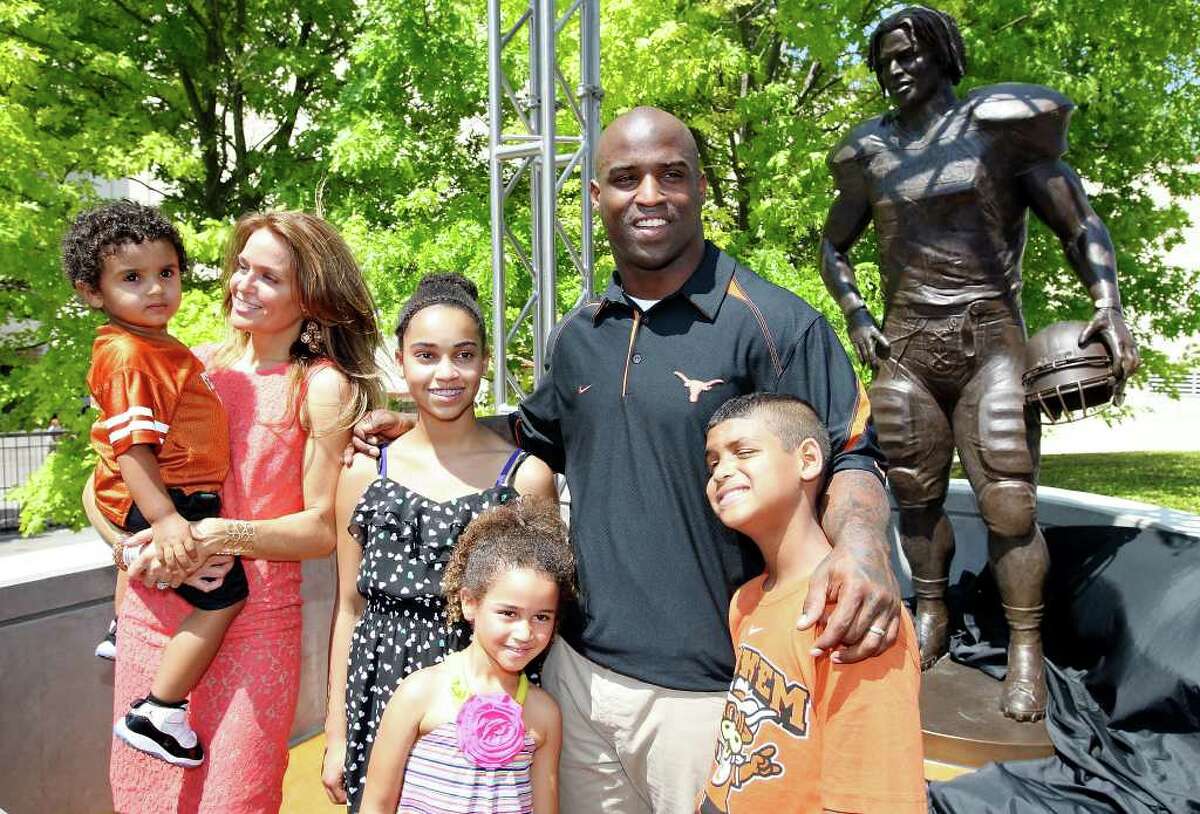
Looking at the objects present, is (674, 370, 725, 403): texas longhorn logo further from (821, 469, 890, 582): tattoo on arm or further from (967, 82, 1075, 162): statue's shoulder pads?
Answer: (967, 82, 1075, 162): statue's shoulder pads

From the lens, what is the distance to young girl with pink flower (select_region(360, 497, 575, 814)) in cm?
195

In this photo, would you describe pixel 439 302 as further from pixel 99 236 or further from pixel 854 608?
pixel 854 608

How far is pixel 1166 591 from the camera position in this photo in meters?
4.17

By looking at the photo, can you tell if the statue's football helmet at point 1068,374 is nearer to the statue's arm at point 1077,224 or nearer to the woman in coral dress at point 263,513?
the statue's arm at point 1077,224

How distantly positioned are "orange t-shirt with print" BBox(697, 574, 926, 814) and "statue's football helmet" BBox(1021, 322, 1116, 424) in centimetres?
236

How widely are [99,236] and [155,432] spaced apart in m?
0.50

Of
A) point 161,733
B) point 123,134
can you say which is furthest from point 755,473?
point 123,134

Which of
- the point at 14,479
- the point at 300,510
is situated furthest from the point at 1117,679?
the point at 14,479

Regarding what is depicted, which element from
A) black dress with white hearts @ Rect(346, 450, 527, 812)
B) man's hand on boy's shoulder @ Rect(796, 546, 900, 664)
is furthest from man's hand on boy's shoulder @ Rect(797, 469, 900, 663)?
black dress with white hearts @ Rect(346, 450, 527, 812)

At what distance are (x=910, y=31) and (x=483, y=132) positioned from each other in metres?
8.38

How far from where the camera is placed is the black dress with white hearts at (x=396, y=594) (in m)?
2.06

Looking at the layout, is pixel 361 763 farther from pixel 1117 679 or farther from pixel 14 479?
pixel 14 479

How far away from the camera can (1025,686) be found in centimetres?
394

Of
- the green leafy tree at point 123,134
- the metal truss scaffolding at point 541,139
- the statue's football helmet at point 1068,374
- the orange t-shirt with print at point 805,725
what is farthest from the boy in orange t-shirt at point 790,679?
the green leafy tree at point 123,134
